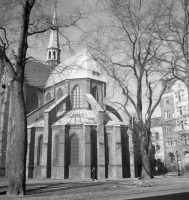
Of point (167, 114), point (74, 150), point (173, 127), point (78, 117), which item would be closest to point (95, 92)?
point (78, 117)

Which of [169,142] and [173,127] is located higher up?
[173,127]

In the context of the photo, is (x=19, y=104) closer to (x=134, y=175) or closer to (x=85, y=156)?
(x=85, y=156)

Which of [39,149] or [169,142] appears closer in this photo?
[39,149]

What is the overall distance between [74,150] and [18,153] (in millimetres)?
17882

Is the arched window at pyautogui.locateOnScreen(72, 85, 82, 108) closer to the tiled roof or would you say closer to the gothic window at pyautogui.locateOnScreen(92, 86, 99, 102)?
the tiled roof

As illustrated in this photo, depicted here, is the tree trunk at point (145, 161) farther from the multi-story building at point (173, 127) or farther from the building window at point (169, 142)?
the building window at point (169, 142)

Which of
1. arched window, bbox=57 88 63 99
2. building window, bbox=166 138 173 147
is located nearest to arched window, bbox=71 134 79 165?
arched window, bbox=57 88 63 99

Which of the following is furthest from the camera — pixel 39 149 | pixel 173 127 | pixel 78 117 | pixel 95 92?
pixel 173 127

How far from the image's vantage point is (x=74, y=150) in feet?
88.7

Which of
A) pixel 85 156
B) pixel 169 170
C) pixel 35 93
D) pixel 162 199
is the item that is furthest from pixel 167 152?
pixel 162 199

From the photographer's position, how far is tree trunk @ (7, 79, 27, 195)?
9.34 meters

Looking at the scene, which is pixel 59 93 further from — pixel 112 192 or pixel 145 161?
pixel 112 192

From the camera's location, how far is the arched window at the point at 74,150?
87.4ft

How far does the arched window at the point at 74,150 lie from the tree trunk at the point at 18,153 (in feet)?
57.2
